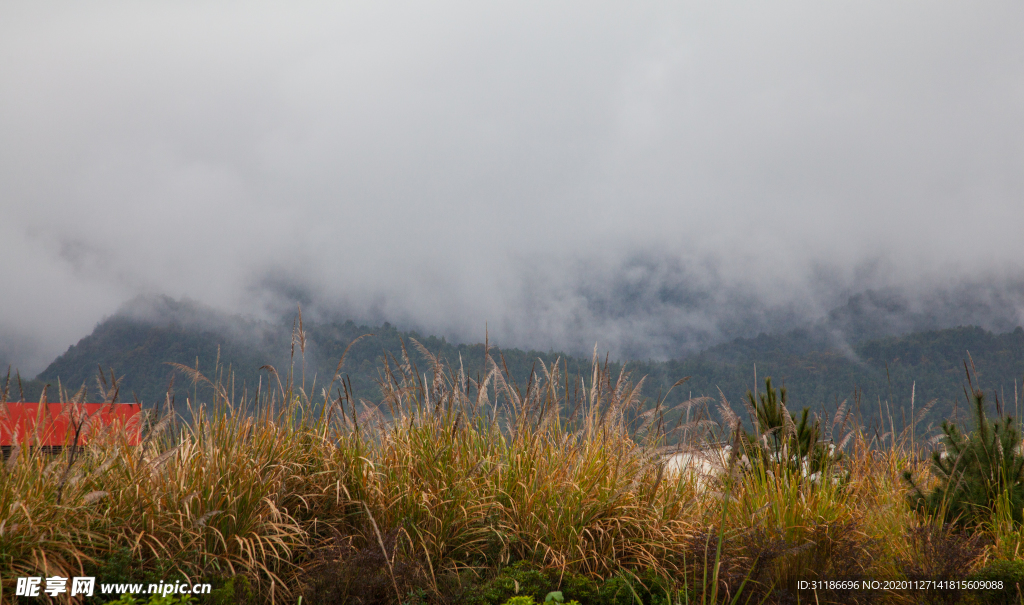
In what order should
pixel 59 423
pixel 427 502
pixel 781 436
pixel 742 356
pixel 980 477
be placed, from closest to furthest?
pixel 427 502
pixel 59 423
pixel 980 477
pixel 781 436
pixel 742 356

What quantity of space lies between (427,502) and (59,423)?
119 inches

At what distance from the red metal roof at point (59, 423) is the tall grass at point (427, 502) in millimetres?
133

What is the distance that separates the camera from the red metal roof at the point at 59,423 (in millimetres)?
3805

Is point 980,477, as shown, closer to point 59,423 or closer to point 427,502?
point 427,502

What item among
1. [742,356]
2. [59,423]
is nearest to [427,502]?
[59,423]

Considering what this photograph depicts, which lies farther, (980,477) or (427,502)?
(980,477)

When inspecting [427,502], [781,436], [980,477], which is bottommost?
[427,502]

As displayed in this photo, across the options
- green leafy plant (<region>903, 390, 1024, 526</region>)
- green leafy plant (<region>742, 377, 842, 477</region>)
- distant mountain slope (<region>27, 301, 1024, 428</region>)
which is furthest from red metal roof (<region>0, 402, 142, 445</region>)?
distant mountain slope (<region>27, 301, 1024, 428</region>)

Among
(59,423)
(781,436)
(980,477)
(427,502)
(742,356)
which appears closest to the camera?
(427,502)

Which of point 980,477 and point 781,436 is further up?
point 781,436

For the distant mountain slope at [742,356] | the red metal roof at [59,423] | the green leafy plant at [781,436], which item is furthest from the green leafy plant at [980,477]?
the distant mountain slope at [742,356]

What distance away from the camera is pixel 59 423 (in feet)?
15.4

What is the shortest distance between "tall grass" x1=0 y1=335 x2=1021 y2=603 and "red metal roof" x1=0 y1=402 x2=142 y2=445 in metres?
0.13

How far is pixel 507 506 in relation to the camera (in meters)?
4.26
